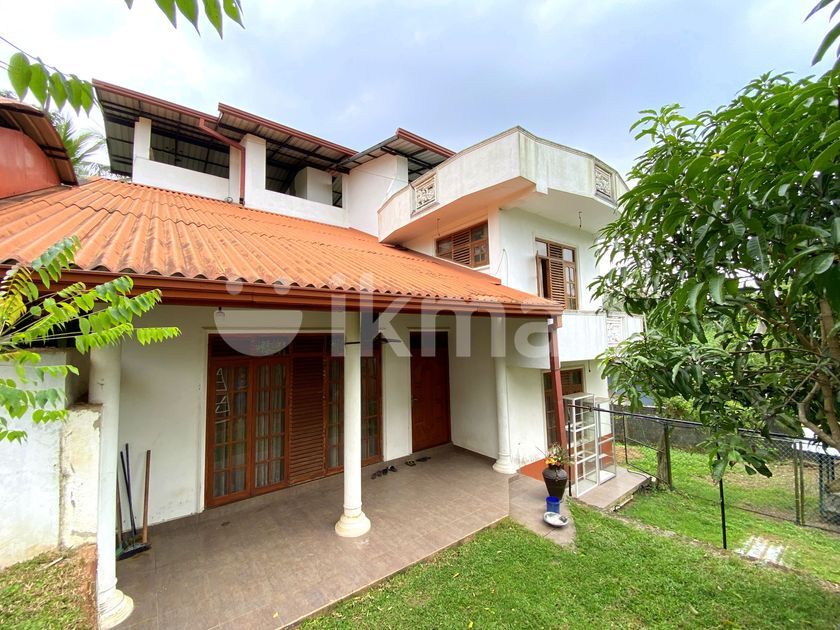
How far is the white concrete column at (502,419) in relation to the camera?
6.82 metres

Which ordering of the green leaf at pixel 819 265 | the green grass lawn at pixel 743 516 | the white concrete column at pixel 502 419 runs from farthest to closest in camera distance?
the white concrete column at pixel 502 419
the green grass lawn at pixel 743 516
the green leaf at pixel 819 265

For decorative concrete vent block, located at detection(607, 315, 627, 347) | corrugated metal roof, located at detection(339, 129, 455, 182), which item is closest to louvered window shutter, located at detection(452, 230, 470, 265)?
corrugated metal roof, located at detection(339, 129, 455, 182)

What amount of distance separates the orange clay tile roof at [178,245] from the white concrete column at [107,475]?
94 cm

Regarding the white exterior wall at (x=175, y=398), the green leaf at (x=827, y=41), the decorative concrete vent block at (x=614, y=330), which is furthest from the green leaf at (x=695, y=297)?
the decorative concrete vent block at (x=614, y=330)

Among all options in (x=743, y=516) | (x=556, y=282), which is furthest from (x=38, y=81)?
(x=743, y=516)

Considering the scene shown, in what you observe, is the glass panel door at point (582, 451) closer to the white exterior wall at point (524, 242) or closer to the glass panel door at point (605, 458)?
the glass panel door at point (605, 458)

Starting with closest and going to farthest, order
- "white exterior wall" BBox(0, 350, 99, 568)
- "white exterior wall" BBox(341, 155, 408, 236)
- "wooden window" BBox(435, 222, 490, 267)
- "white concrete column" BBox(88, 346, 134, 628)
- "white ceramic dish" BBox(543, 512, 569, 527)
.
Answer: "white exterior wall" BBox(0, 350, 99, 568) → "white concrete column" BBox(88, 346, 134, 628) → "white ceramic dish" BBox(543, 512, 569, 527) → "wooden window" BBox(435, 222, 490, 267) → "white exterior wall" BBox(341, 155, 408, 236)

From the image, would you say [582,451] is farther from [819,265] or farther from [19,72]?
[19,72]

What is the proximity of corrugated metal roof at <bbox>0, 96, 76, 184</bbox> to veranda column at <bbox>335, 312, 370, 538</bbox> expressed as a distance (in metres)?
5.03

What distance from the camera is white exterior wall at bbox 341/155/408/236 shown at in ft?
33.7

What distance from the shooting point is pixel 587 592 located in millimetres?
3717

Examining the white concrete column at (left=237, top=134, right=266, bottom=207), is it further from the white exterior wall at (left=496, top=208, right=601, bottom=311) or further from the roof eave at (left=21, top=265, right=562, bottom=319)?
the roof eave at (left=21, top=265, right=562, bottom=319)

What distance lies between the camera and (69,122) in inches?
467

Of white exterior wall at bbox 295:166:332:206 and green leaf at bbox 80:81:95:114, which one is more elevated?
white exterior wall at bbox 295:166:332:206
